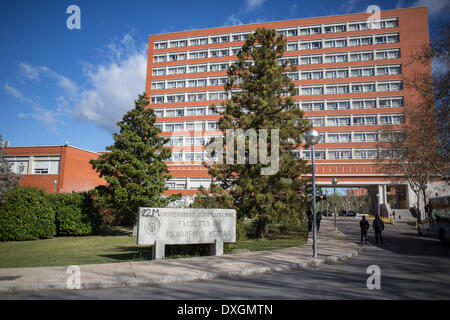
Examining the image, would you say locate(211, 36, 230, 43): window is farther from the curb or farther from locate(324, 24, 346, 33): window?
the curb

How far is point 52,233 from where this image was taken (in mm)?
17984

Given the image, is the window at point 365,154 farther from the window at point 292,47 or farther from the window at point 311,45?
the window at point 292,47

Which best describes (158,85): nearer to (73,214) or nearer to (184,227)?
(73,214)

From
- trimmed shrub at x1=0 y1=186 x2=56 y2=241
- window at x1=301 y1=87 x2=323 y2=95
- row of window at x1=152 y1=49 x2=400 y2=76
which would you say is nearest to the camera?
trimmed shrub at x1=0 y1=186 x2=56 y2=241

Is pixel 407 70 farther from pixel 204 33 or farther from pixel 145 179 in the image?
pixel 145 179

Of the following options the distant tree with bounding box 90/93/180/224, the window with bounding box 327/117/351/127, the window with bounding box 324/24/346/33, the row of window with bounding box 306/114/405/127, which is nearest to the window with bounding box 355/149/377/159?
the row of window with bounding box 306/114/405/127

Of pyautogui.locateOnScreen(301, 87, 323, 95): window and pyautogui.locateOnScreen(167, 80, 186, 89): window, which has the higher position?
pyautogui.locateOnScreen(167, 80, 186, 89): window

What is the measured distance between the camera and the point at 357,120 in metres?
49.2

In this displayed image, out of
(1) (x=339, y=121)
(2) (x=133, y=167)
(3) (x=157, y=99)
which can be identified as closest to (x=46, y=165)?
(2) (x=133, y=167)

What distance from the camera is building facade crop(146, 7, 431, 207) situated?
48.2m

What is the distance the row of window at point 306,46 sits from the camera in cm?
5047

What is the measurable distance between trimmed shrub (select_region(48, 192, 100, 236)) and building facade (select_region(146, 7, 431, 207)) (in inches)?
1214

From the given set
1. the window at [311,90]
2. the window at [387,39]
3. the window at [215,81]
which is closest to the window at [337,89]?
the window at [311,90]

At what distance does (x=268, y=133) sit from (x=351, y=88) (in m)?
40.4
